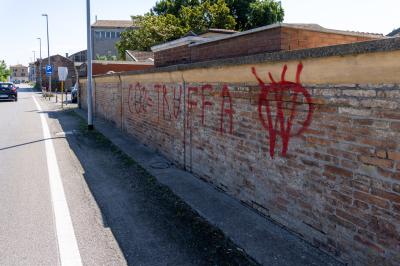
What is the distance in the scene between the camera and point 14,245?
452 centimetres

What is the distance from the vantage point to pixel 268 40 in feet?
24.3

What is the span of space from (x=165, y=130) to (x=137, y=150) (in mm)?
1515

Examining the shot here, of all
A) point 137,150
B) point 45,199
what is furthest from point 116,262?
point 137,150

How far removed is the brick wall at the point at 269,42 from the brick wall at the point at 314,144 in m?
1.56

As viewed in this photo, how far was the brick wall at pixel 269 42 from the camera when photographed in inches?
282

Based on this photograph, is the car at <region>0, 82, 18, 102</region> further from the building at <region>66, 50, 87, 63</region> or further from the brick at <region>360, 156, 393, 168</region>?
the building at <region>66, 50, 87, 63</region>

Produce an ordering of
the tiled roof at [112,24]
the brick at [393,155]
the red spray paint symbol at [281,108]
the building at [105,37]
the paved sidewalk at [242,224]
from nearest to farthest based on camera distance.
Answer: the brick at [393,155]
the paved sidewalk at [242,224]
the red spray paint symbol at [281,108]
the building at [105,37]
the tiled roof at [112,24]

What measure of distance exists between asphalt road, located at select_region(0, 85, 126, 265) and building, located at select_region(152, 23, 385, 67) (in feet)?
14.0

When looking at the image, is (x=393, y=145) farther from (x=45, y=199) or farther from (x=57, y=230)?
(x=45, y=199)

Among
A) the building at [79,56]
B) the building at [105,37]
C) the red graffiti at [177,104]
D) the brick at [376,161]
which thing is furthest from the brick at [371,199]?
the building at [79,56]

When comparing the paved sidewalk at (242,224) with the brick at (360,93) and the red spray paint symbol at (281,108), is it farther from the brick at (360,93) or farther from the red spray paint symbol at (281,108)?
the brick at (360,93)

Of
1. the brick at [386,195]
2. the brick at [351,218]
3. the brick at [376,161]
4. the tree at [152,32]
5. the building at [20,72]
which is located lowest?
the brick at [351,218]

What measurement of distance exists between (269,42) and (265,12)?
107ft

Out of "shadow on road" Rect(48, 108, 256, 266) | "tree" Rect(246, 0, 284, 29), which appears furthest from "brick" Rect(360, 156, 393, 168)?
"tree" Rect(246, 0, 284, 29)
